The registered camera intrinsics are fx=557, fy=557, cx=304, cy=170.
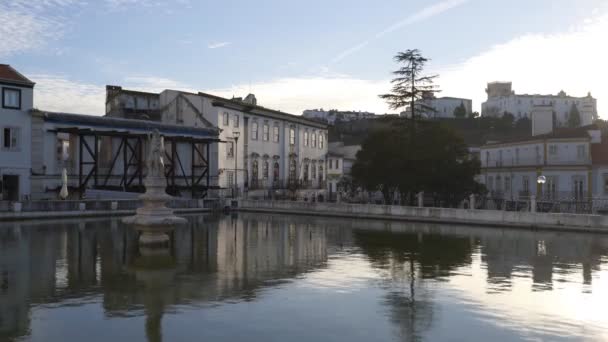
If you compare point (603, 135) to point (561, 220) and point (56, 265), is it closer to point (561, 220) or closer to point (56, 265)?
point (561, 220)

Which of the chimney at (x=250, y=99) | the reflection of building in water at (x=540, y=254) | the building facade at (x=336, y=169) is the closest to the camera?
the reflection of building in water at (x=540, y=254)

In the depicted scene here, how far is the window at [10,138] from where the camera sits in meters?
39.4

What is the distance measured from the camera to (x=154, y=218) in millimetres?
20359

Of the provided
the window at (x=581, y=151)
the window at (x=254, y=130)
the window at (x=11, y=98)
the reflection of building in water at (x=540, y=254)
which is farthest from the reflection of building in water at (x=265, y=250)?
the window at (x=581, y=151)

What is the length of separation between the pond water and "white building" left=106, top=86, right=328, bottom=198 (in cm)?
2734

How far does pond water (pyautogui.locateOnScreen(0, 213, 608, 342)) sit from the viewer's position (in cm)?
1036

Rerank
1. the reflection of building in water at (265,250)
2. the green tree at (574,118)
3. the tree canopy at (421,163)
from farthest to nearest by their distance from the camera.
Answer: the green tree at (574,118) → the tree canopy at (421,163) → the reflection of building in water at (265,250)

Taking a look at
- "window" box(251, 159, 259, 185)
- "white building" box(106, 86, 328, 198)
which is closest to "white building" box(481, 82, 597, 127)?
"white building" box(106, 86, 328, 198)

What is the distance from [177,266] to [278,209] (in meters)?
26.9

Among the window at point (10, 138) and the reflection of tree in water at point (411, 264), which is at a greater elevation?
the window at point (10, 138)

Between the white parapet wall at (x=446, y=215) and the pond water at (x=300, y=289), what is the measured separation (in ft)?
12.6

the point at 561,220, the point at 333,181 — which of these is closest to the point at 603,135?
the point at 561,220

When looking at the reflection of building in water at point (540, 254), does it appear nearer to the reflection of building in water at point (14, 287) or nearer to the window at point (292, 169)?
the reflection of building in water at point (14, 287)

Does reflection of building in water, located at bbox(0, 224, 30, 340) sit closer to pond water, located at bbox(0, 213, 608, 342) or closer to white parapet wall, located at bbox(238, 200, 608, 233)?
pond water, located at bbox(0, 213, 608, 342)
